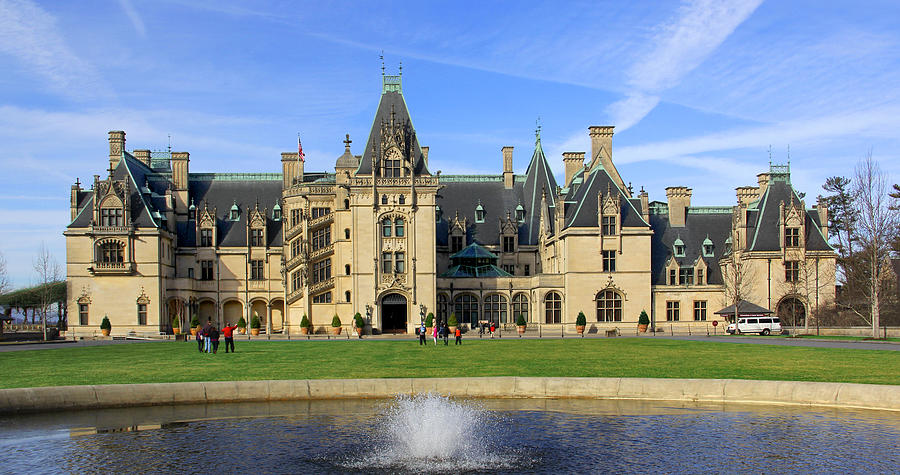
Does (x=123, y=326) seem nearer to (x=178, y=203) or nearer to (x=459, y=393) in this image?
(x=178, y=203)

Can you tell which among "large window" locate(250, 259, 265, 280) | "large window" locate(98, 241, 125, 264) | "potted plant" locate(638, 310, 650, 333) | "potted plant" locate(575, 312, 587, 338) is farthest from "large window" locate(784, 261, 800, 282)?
"large window" locate(98, 241, 125, 264)

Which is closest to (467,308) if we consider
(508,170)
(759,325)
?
(508,170)

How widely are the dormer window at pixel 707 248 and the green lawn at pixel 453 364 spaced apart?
121 ft

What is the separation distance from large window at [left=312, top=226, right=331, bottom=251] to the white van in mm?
35147

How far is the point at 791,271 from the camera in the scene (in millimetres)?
74250

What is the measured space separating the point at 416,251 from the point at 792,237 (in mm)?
32912

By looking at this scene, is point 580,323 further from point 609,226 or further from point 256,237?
point 256,237

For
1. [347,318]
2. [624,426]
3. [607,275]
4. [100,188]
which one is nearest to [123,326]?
[100,188]

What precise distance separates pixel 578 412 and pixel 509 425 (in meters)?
2.62

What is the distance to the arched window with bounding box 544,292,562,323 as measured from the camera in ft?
245

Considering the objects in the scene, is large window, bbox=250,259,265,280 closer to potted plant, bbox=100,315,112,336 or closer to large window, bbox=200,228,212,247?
large window, bbox=200,228,212,247

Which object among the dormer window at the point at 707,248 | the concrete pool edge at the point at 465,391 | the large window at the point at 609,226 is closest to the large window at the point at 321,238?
the large window at the point at 609,226

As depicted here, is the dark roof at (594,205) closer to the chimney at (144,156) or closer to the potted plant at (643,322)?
the potted plant at (643,322)

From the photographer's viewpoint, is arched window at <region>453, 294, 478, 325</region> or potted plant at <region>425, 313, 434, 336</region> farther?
arched window at <region>453, 294, 478, 325</region>
